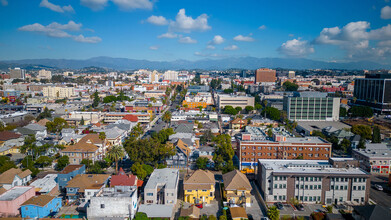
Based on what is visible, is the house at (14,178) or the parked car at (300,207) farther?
the house at (14,178)

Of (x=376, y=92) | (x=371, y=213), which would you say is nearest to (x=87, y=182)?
(x=371, y=213)

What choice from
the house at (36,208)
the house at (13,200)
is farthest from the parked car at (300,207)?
the house at (13,200)

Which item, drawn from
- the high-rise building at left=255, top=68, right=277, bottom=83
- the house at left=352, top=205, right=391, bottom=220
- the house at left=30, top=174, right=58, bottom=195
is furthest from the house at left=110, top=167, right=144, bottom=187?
the high-rise building at left=255, top=68, right=277, bottom=83

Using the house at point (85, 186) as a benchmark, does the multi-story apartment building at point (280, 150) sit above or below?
above

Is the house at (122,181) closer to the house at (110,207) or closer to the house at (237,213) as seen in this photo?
the house at (110,207)

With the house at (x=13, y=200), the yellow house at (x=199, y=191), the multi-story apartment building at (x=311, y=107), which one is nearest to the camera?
the house at (x=13, y=200)

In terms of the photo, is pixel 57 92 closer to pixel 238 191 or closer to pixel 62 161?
pixel 62 161

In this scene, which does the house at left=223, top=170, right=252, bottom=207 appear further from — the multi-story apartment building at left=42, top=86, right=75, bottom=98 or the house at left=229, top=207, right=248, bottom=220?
the multi-story apartment building at left=42, top=86, right=75, bottom=98

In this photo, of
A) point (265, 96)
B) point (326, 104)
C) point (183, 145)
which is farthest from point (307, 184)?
point (265, 96)
